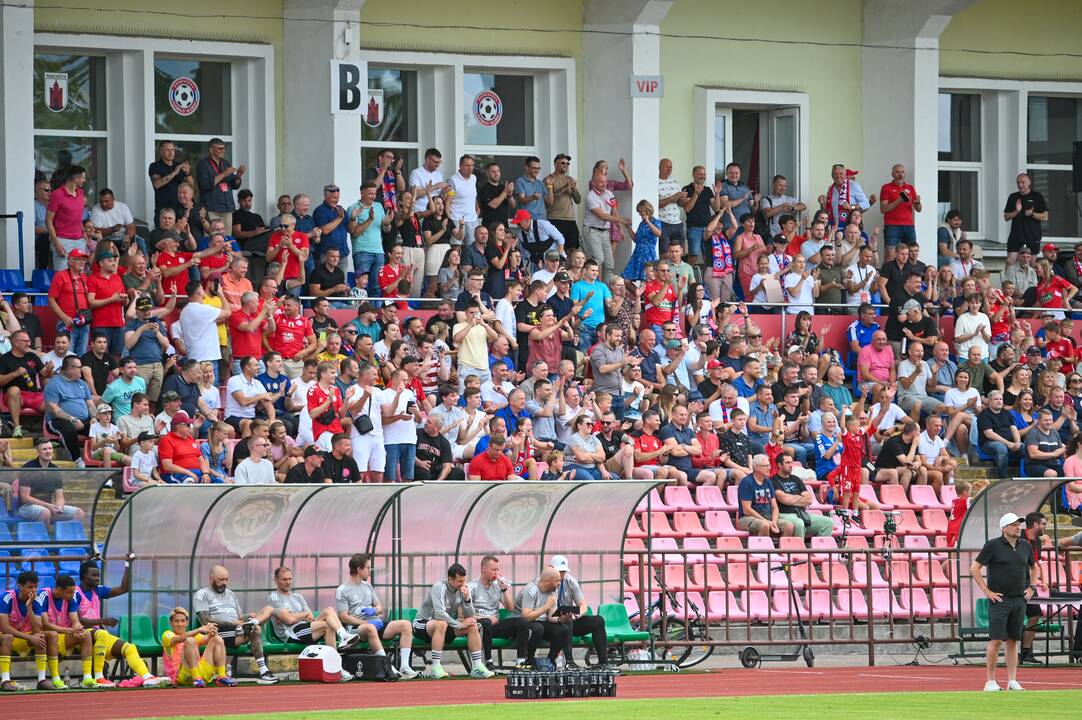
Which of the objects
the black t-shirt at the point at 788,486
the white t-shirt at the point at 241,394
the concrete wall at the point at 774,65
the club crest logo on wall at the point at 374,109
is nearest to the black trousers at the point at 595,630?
the black t-shirt at the point at 788,486

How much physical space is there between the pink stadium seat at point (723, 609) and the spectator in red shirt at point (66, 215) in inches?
350

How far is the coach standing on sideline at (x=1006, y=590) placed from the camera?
55.8 ft

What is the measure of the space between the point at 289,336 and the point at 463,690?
6.87 meters

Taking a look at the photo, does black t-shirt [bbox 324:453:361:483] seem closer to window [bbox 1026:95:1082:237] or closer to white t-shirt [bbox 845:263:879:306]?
white t-shirt [bbox 845:263:879:306]

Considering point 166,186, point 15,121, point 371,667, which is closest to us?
point 371,667

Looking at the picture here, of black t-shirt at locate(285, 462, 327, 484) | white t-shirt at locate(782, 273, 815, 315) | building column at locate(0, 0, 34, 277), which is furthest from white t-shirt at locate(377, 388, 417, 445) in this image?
white t-shirt at locate(782, 273, 815, 315)

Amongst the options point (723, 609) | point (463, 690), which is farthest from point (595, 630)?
point (463, 690)

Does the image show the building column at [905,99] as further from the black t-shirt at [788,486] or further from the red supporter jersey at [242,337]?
the red supporter jersey at [242,337]

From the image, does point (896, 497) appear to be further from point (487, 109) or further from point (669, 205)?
point (487, 109)

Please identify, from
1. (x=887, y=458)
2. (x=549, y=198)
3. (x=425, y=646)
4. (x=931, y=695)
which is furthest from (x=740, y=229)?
(x=931, y=695)

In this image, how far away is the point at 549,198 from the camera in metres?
27.6

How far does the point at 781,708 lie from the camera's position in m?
15.5

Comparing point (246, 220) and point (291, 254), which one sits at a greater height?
point (246, 220)

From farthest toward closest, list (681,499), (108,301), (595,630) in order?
(681,499), (108,301), (595,630)
